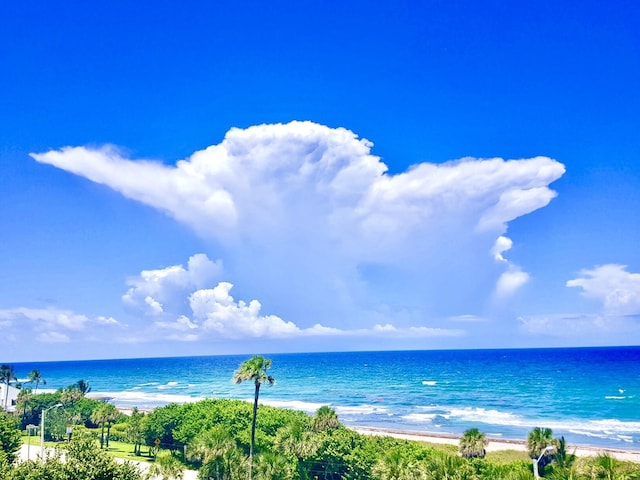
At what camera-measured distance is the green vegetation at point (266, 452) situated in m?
23.2

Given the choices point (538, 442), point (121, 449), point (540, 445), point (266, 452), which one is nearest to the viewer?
point (540, 445)

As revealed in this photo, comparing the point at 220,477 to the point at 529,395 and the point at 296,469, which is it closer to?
the point at 296,469

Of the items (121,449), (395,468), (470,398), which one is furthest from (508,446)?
(470,398)

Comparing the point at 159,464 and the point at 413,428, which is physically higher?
the point at 159,464

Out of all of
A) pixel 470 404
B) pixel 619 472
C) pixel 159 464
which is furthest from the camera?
pixel 470 404

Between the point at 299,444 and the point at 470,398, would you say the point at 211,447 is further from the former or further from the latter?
the point at 470,398

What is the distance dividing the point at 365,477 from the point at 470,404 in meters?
79.0

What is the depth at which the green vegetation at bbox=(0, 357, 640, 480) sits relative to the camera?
23156mm

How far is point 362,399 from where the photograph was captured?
12319cm

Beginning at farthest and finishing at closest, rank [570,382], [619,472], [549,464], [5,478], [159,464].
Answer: [570,382] < [159,464] < [549,464] < [619,472] < [5,478]

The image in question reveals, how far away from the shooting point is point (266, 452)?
38844 mm

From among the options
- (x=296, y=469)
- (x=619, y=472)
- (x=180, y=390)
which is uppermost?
(x=619, y=472)

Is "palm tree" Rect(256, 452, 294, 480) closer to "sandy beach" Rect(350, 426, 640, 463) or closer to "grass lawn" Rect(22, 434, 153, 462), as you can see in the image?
"grass lawn" Rect(22, 434, 153, 462)

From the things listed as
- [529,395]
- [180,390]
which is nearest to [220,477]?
[529,395]
